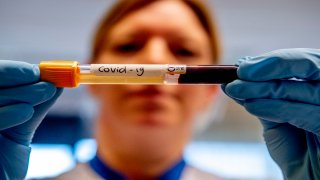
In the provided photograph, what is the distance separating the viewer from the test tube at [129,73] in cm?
58

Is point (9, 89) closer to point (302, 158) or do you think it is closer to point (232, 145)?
point (302, 158)

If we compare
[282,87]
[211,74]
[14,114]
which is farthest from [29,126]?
[282,87]

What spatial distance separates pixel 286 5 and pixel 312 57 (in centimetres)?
178

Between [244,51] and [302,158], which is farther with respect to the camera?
[244,51]

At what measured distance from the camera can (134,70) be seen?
0.58 metres

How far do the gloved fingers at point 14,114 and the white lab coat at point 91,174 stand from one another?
50 cm

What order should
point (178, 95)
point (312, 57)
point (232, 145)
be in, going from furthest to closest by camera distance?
point (232, 145), point (178, 95), point (312, 57)

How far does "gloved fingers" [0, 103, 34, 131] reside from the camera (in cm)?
57

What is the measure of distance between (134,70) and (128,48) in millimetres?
438

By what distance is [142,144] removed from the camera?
3.22 ft

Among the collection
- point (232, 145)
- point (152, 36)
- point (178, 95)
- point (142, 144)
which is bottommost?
point (232, 145)

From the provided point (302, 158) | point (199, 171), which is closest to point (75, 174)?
point (199, 171)

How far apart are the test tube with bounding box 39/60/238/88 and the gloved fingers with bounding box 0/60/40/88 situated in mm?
16

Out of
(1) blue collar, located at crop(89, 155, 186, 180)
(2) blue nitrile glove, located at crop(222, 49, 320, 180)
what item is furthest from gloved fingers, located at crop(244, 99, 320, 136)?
(1) blue collar, located at crop(89, 155, 186, 180)
